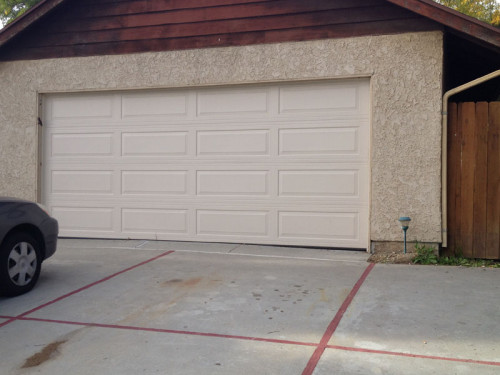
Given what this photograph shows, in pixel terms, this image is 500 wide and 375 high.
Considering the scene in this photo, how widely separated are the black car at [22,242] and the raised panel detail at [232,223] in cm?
264

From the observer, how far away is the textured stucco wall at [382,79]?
23.2 feet

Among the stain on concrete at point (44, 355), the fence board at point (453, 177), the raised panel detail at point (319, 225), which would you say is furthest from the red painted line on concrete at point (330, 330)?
the stain on concrete at point (44, 355)

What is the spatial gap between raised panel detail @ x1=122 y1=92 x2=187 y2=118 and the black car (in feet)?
9.60

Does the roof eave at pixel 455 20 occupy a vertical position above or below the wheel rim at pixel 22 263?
above

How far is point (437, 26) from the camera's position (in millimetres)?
7000

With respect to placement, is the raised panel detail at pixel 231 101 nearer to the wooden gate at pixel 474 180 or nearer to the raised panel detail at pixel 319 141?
the raised panel detail at pixel 319 141

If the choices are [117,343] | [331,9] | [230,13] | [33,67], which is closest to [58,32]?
[33,67]

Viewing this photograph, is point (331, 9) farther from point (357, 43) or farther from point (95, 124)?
point (95, 124)

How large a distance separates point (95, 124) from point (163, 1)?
224cm

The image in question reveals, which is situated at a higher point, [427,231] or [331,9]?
[331,9]

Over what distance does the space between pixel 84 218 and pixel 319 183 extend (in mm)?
3915

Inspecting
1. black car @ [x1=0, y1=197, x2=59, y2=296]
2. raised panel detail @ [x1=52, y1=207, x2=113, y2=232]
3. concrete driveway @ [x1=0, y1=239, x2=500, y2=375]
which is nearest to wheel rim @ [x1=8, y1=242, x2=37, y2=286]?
black car @ [x1=0, y1=197, x2=59, y2=296]

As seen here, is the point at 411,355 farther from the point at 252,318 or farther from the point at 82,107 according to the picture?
the point at 82,107

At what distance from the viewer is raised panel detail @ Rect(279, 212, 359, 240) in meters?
7.55
